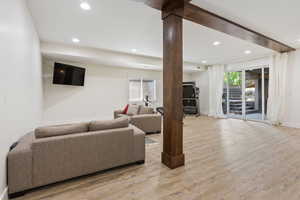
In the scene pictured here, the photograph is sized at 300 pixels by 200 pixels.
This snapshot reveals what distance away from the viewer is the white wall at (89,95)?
5348mm

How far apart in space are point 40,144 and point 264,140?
460 centimetres

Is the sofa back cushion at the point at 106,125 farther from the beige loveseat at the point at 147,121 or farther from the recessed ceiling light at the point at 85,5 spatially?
the recessed ceiling light at the point at 85,5

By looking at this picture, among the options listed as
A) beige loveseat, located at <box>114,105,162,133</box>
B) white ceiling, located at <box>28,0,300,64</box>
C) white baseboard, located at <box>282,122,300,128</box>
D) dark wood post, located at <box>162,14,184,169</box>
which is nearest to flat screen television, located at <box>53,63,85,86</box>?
white ceiling, located at <box>28,0,300,64</box>

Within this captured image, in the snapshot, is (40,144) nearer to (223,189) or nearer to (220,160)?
(223,189)

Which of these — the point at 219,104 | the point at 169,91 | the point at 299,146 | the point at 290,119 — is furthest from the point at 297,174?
the point at 219,104

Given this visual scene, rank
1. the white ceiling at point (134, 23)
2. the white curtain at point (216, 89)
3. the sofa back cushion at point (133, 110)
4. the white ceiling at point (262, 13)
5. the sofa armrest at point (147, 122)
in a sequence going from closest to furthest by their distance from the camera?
the white ceiling at point (262, 13) < the white ceiling at point (134, 23) < the sofa armrest at point (147, 122) < the sofa back cushion at point (133, 110) < the white curtain at point (216, 89)

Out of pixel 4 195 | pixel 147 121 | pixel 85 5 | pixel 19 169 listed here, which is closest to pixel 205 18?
pixel 85 5

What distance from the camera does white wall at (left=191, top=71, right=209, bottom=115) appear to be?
788cm

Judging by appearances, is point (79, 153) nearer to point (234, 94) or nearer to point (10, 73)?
point (10, 73)

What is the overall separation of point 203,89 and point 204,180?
6.76 meters

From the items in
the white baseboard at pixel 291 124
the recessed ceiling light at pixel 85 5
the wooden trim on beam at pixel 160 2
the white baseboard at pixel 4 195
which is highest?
the recessed ceiling light at pixel 85 5

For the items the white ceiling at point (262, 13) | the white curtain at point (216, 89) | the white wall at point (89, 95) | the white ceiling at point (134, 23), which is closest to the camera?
the white ceiling at point (262, 13)

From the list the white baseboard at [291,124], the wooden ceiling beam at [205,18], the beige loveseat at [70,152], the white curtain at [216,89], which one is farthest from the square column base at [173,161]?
the white curtain at [216,89]

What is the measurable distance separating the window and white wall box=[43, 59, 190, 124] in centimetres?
26
